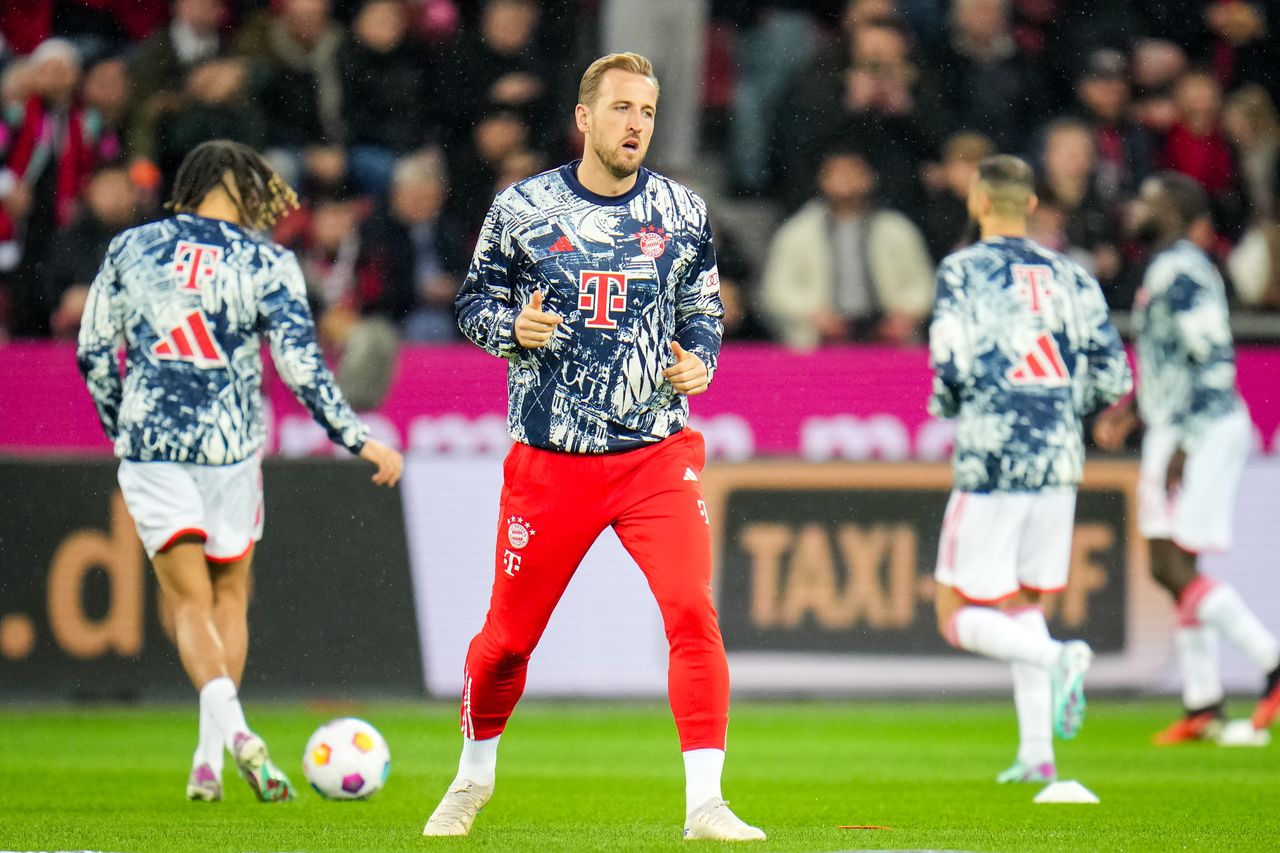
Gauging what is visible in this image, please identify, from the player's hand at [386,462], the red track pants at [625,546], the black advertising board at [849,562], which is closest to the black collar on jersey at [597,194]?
the red track pants at [625,546]

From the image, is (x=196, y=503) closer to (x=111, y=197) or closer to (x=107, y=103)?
(x=111, y=197)

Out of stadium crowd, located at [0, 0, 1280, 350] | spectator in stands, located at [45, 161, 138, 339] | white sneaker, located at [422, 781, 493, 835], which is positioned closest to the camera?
white sneaker, located at [422, 781, 493, 835]

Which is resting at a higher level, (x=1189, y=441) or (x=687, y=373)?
(x=687, y=373)

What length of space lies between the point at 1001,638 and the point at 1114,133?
354 inches

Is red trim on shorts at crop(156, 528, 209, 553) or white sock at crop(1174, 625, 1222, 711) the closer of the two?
red trim on shorts at crop(156, 528, 209, 553)

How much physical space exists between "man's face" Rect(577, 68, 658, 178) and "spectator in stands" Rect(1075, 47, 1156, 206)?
34.7 ft

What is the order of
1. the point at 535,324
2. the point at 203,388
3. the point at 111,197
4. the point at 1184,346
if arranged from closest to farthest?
the point at 535,324 → the point at 203,388 → the point at 1184,346 → the point at 111,197

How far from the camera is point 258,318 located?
26.5 feet

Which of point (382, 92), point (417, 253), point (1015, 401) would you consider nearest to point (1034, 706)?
point (1015, 401)

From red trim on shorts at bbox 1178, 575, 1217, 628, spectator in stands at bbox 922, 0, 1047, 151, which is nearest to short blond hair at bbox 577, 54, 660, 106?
red trim on shorts at bbox 1178, 575, 1217, 628

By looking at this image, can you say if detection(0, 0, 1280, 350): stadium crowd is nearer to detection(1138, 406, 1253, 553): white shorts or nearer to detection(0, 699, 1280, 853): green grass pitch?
detection(0, 699, 1280, 853): green grass pitch

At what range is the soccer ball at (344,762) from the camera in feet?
25.8

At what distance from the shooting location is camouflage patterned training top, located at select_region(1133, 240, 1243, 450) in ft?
34.1

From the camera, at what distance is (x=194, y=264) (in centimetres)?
802
